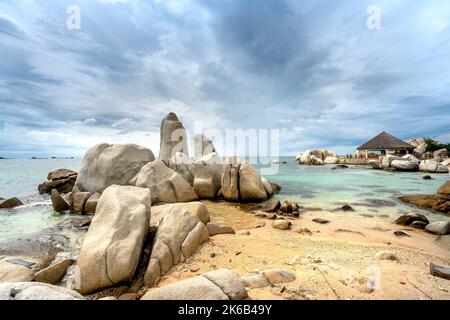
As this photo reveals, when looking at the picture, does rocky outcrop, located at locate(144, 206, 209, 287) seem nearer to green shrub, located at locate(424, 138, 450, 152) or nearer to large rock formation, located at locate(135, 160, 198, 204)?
large rock formation, located at locate(135, 160, 198, 204)

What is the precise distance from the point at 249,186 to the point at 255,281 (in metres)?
10.00

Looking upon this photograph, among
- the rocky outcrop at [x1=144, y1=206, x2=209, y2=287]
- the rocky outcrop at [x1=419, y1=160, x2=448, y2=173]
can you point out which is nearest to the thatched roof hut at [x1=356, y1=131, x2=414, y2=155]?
the rocky outcrop at [x1=419, y1=160, x2=448, y2=173]

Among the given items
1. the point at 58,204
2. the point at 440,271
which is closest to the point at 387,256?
the point at 440,271

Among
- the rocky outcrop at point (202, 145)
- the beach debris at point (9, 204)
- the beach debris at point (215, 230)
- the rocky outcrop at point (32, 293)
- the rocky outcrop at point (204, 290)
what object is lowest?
the beach debris at point (9, 204)

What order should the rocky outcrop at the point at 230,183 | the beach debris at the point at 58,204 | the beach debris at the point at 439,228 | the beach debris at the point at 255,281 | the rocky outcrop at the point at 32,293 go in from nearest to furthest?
the rocky outcrop at the point at 32,293, the beach debris at the point at 255,281, the beach debris at the point at 439,228, the beach debris at the point at 58,204, the rocky outcrop at the point at 230,183

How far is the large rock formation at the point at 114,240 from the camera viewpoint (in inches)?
160

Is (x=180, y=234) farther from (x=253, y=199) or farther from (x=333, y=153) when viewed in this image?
(x=333, y=153)

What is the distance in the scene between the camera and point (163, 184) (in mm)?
11484

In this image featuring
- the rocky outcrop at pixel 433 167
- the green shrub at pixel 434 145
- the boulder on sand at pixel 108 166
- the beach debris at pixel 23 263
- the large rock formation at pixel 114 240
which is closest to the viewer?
the large rock formation at pixel 114 240

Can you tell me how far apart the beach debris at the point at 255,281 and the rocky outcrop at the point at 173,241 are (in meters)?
1.75

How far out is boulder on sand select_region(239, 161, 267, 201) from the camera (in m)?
13.4

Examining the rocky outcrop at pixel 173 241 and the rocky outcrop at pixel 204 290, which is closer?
the rocky outcrop at pixel 204 290

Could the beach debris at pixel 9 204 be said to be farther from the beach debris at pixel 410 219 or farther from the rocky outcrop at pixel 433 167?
the rocky outcrop at pixel 433 167

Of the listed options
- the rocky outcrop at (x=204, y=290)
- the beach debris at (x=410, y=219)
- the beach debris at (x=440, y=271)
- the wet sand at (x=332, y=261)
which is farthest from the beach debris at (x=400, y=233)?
the rocky outcrop at (x=204, y=290)
